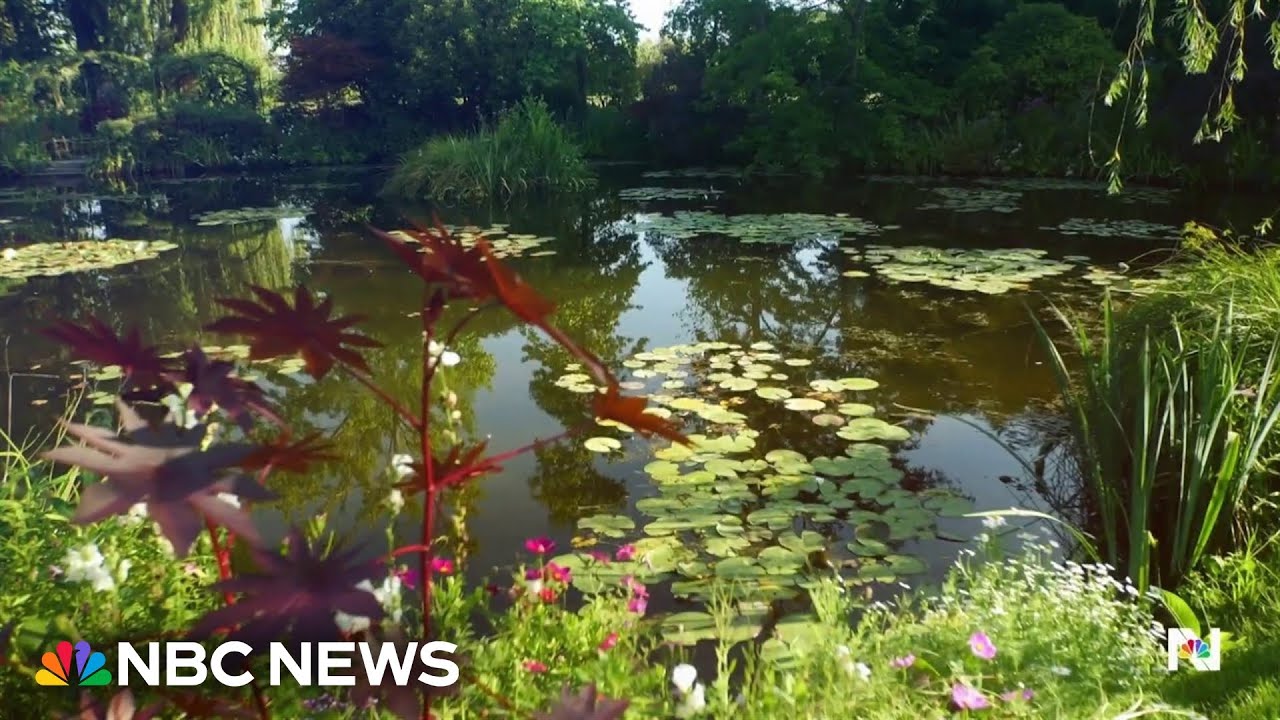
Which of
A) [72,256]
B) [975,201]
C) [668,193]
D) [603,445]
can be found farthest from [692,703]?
[668,193]

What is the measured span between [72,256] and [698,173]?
9819 mm

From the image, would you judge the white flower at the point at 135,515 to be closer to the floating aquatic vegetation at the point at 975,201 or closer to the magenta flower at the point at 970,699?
the magenta flower at the point at 970,699

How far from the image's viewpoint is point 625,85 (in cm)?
1930

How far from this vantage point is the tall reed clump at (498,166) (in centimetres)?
1128

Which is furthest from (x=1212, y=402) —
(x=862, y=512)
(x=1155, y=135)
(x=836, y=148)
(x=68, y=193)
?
(x=68, y=193)

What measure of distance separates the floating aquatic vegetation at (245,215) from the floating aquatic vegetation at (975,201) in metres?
7.24

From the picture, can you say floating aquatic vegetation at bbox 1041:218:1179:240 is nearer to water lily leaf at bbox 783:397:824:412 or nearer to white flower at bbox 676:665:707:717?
water lily leaf at bbox 783:397:824:412

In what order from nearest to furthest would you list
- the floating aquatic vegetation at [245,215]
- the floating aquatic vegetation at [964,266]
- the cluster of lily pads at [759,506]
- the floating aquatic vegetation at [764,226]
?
the cluster of lily pads at [759,506] → the floating aquatic vegetation at [964,266] → the floating aquatic vegetation at [764,226] → the floating aquatic vegetation at [245,215]

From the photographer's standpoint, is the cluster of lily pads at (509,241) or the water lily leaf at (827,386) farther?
the cluster of lily pads at (509,241)

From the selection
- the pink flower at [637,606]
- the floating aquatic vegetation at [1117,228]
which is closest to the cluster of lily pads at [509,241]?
the floating aquatic vegetation at [1117,228]

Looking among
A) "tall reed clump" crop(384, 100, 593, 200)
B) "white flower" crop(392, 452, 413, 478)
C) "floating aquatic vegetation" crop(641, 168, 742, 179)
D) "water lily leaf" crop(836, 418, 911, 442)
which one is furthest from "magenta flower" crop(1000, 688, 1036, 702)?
"floating aquatic vegetation" crop(641, 168, 742, 179)

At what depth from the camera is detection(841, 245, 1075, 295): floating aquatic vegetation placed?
546cm

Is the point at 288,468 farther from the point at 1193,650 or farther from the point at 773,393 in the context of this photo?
the point at 773,393

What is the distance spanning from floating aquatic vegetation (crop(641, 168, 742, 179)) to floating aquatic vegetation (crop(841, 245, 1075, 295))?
7.40 m
